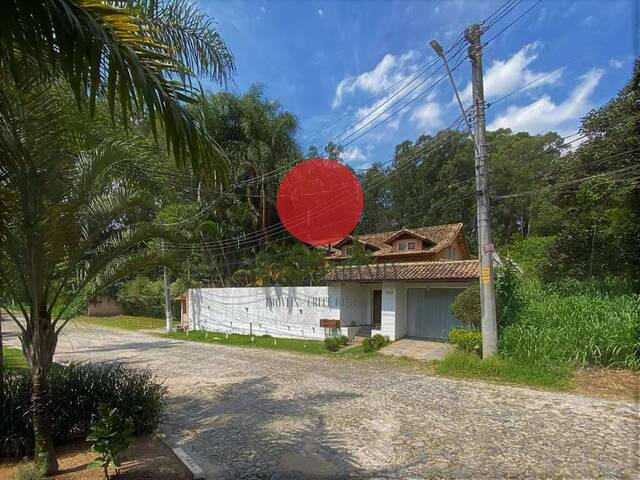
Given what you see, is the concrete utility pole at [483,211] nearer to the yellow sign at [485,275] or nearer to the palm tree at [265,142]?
the yellow sign at [485,275]

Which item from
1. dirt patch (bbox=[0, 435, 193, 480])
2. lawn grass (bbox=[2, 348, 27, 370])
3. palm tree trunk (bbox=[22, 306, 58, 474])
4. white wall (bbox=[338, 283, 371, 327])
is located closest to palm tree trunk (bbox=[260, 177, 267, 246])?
white wall (bbox=[338, 283, 371, 327])

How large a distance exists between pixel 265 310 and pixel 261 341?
106 inches

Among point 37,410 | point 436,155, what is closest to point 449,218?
point 436,155

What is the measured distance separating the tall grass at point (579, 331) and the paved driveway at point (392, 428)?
215 centimetres

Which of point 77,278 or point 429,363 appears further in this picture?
point 429,363

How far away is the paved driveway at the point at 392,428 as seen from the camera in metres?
4.58

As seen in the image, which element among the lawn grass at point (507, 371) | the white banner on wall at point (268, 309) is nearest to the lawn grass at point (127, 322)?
the white banner on wall at point (268, 309)

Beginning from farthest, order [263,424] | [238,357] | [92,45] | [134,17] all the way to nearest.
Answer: [238,357] → [263,424] → [134,17] → [92,45]

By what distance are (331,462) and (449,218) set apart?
124 ft

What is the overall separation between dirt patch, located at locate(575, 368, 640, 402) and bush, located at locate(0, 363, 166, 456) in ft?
26.6

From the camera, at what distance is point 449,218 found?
131 feet

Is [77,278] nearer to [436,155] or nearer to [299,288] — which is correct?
[299,288]

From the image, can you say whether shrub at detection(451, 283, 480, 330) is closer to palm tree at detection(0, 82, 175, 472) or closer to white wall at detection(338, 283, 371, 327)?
Answer: white wall at detection(338, 283, 371, 327)

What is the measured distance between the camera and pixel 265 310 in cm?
2117
